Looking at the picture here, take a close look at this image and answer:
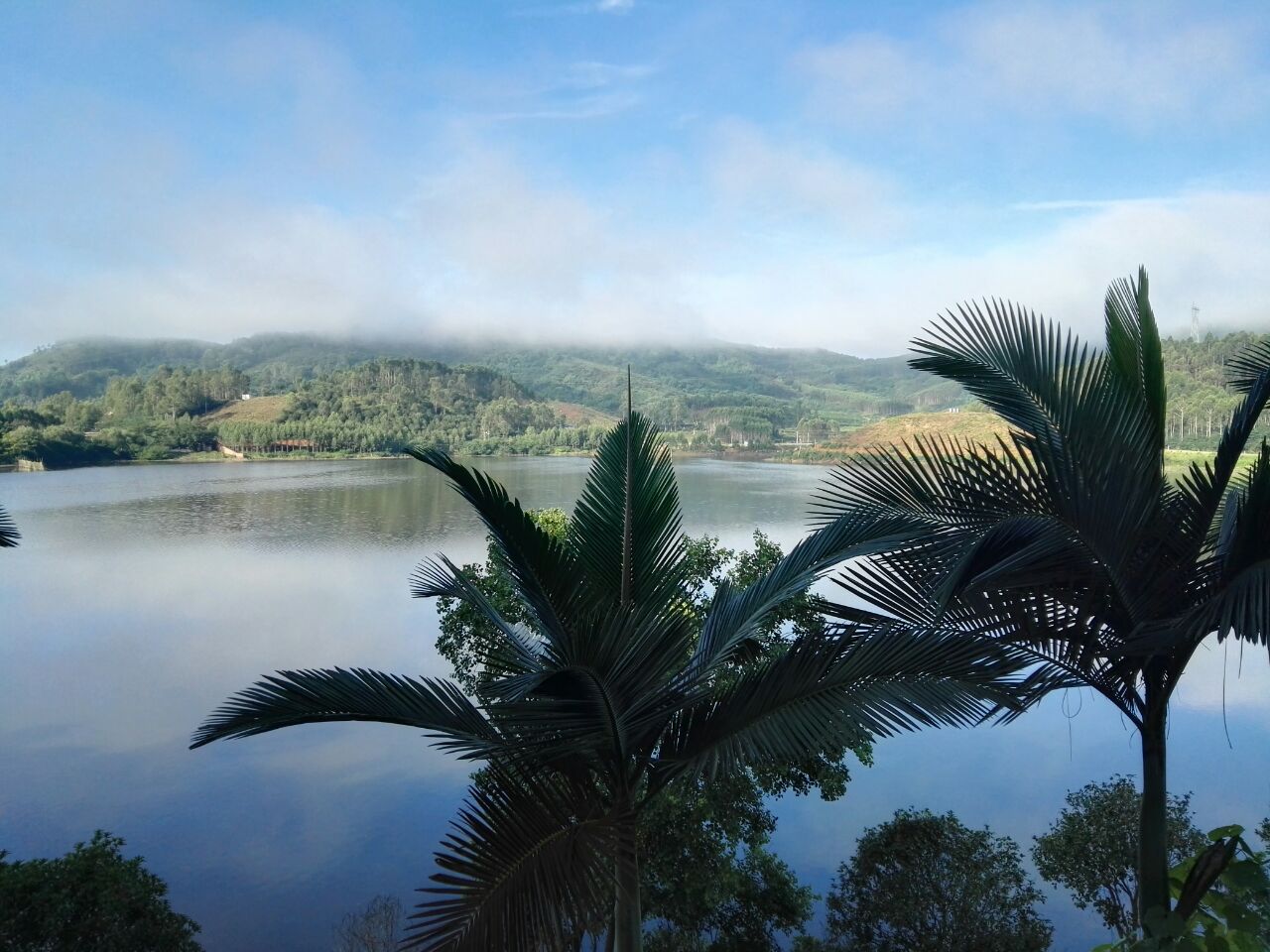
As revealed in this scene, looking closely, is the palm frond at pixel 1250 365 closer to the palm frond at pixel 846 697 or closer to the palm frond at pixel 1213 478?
the palm frond at pixel 1213 478

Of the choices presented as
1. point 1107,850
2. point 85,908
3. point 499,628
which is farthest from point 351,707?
point 1107,850

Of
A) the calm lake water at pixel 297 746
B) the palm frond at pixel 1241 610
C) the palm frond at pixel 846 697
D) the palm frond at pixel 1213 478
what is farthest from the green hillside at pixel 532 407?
the palm frond at pixel 846 697

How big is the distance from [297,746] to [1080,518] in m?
8.09

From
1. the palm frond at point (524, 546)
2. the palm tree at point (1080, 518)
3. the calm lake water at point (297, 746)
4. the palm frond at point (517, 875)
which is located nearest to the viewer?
the palm frond at point (517, 875)

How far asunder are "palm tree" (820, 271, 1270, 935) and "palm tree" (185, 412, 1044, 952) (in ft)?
0.90

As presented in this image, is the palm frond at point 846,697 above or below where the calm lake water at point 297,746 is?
above

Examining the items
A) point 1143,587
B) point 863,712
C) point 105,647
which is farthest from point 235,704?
point 105,647

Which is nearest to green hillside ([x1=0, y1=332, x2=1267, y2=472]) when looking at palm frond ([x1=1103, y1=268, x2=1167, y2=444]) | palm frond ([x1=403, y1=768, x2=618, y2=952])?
palm frond ([x1=1103, y1=268, x2=1167, y2=444])

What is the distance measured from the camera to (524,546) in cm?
233

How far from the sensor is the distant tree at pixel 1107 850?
12.8 ft

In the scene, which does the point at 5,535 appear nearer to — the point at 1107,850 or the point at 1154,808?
the point at 1154,808

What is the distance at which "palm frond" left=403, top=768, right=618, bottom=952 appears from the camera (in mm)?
1885

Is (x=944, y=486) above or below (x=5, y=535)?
above

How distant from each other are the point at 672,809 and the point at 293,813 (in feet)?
15.1
